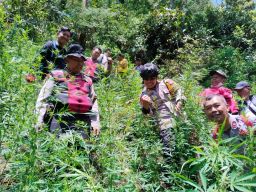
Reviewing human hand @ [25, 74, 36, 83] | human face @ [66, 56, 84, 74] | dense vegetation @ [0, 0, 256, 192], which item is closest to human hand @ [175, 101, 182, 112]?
dense vegetation @ [0, 0, 256, 192]

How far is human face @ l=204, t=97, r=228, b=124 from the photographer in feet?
9.34

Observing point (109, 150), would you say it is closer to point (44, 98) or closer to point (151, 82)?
point (44, 98)

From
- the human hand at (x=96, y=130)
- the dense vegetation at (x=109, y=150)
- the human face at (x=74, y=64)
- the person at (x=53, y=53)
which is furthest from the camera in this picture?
the person at (x=53, y=53)

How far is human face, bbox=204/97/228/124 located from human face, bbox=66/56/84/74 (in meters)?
1.34

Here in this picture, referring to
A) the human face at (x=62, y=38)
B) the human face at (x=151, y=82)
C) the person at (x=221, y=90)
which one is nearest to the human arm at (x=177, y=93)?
the human face at (x=151, y=82)

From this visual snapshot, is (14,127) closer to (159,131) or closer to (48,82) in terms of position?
(48,82)

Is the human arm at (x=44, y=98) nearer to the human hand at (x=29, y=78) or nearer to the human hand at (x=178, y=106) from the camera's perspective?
A: the human hand at (x=29, y=78)

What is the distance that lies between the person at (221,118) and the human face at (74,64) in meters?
1.32

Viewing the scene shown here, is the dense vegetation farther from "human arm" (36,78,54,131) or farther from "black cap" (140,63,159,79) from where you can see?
"black cap" (140,63,159,79)

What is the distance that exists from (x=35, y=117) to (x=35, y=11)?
27.7 feet

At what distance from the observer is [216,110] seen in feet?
9.37

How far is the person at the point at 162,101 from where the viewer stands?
11.1ft

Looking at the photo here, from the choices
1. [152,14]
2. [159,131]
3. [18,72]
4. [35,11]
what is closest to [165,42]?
[152,14]

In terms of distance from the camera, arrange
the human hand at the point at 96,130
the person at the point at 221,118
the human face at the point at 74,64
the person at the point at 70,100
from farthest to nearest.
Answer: the human face at the point at 74,64 → the human hand at the point at 96,130 → the person at the point at 70,100 → the person at the point at 221,118
